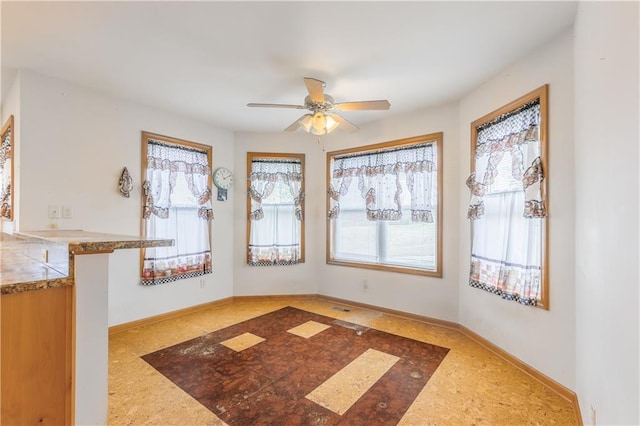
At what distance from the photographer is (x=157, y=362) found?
240cm

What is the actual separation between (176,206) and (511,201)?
3640mm

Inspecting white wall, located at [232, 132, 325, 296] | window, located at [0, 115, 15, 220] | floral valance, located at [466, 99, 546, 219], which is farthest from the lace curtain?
window, located at [0, 115, 15, 220]

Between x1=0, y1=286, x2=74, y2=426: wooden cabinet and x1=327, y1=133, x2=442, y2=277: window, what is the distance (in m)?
3.16

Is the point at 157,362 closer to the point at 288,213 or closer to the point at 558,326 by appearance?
the point at 288,213

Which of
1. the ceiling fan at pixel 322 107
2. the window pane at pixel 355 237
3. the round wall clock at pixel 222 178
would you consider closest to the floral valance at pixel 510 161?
the ceiling fan at pixel 322 107

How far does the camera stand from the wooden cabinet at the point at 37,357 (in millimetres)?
1066

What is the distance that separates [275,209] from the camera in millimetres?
4250

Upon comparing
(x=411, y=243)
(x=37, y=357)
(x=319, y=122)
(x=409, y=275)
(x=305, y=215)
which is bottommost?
(x=409, y=275)

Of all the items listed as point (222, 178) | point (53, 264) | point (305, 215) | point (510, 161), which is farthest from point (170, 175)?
point (510, 161)

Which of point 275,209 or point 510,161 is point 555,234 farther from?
point 275,209

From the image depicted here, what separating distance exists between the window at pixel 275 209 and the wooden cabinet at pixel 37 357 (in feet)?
9.78

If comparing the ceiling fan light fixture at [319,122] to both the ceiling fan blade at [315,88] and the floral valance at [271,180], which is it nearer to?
the ceiling fan blade at [315,88]

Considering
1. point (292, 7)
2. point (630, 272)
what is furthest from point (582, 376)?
point (292, 7)

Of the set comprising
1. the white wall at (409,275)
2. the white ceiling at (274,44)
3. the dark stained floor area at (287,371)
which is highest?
the white ceiling at (274,44)
